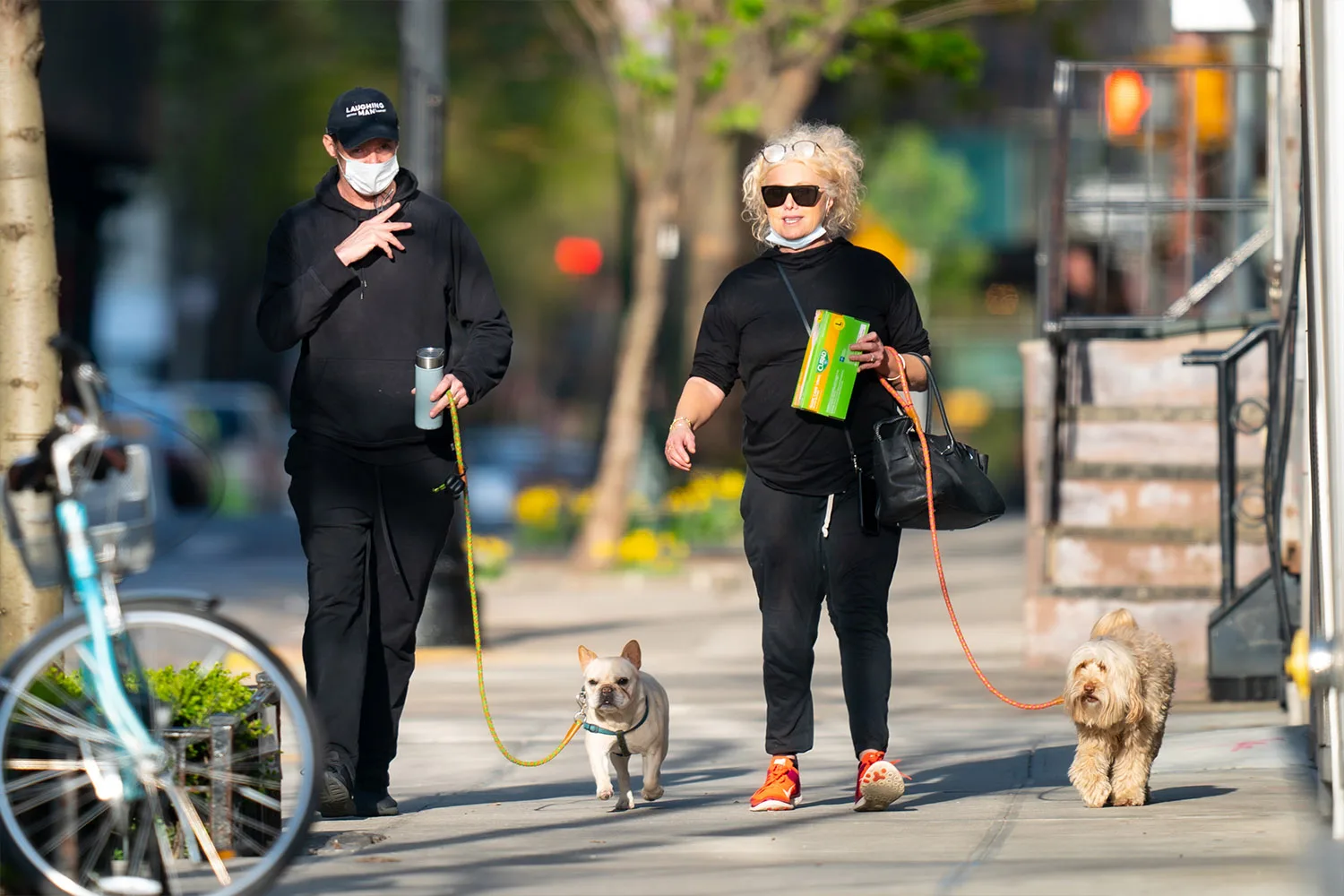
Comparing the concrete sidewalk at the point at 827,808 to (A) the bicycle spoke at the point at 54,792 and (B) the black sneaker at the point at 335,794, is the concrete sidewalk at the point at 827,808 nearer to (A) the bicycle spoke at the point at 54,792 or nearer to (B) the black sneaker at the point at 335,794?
(B) the black sneaker at the point at 335,794

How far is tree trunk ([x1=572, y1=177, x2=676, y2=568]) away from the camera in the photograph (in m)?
19.4

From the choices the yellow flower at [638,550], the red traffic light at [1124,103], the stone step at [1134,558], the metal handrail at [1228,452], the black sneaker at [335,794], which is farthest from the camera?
the yellow flower at [638,550]

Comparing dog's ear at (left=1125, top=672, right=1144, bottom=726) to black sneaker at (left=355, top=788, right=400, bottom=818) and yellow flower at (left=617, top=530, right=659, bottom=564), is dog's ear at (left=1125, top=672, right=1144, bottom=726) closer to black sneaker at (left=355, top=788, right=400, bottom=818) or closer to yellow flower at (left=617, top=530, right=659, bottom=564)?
black sneaker at (left=355, top=788, right=400, bottom=818)

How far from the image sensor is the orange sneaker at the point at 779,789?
694 centimetres

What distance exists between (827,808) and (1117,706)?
1.00m

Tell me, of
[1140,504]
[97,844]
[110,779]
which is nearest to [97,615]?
[110,779]

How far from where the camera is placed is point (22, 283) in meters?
6.59

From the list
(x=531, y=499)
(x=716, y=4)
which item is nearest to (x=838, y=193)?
(x=716, y=4)

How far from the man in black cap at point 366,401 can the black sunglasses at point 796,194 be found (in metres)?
0.90

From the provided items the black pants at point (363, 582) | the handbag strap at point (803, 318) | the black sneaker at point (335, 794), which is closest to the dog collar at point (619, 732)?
the black pants at point (363, 582)

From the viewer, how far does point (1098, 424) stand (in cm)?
1145

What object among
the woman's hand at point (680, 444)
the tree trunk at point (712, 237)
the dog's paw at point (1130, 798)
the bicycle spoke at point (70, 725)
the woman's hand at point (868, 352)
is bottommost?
the dog's paw at point (1130, 798)

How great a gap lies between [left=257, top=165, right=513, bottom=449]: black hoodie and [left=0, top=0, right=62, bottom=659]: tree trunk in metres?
0.66

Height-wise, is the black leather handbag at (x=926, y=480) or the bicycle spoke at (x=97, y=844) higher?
the black leather handbag at (x=926, y=480)
